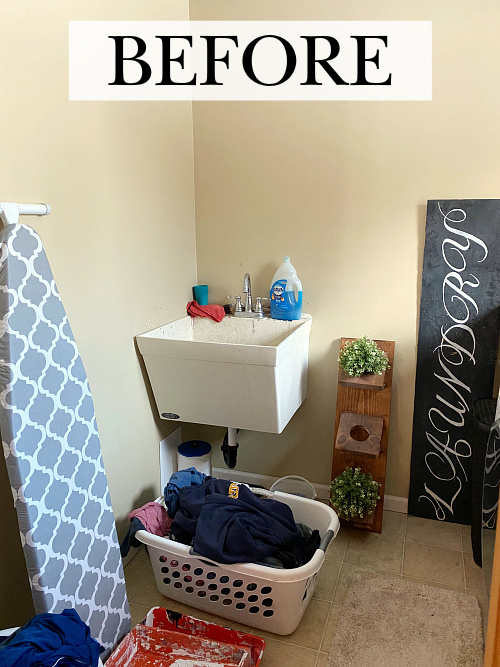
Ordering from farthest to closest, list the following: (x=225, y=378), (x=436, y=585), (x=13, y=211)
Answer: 1. (x=225, y=378)
2. (x=436, y=585)
3. (x=13, y=211)

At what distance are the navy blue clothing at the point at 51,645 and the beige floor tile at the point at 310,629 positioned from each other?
2.51 ft

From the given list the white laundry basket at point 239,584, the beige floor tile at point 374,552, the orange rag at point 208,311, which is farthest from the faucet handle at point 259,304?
the beige floor tile at point 374,552

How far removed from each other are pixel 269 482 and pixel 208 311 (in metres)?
0.97

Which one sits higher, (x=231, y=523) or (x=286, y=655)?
(x=231, y=523)

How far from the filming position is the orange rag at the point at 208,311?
2.57m

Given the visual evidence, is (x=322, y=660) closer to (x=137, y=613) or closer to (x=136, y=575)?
(x=137, y=613)

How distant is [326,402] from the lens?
261 centimetres

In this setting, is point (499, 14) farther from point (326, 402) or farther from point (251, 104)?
point (326, 402)

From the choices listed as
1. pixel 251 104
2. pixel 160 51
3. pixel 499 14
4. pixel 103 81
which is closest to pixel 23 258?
pixel 103 81

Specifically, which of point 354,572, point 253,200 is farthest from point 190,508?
point 253,200

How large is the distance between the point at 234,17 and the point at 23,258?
168cm

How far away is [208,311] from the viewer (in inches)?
102

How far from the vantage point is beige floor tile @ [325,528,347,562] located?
7.28 feet

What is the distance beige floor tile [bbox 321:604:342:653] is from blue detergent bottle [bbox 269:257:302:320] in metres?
1.23
